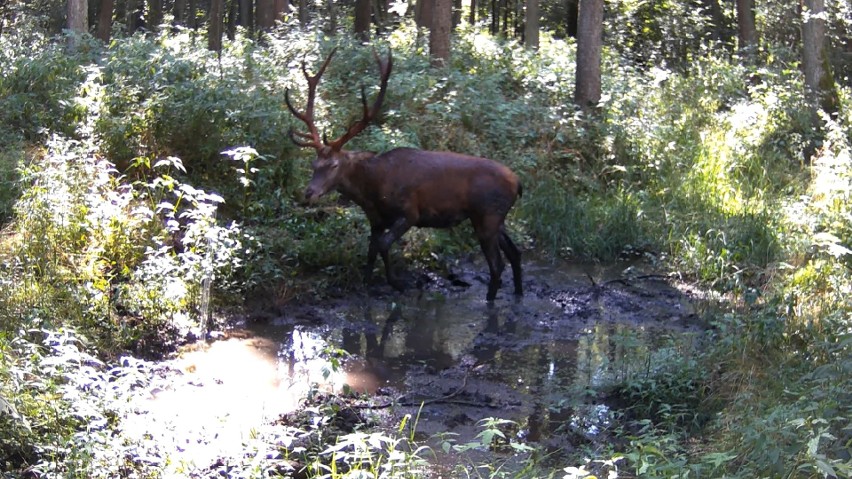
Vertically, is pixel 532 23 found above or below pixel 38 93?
above

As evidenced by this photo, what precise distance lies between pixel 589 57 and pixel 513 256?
631 centimetres

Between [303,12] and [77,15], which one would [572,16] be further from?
[77,15]

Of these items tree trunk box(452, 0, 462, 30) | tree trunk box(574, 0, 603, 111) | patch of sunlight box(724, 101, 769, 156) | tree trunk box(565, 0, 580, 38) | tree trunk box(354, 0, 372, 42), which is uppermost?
tree trunk box(452, 0, 462, 30)

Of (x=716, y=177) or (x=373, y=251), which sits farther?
(x=716, y=177)

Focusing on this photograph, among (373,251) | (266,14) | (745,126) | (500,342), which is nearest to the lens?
(500,342)

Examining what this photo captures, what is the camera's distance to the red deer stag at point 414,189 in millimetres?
11422

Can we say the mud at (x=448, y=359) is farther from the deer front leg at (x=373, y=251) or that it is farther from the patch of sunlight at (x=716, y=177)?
the patch of sunlight at (x=716, y=177)

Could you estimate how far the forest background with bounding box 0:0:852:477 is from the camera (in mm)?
6480

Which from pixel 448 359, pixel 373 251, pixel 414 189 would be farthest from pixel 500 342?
pixel 414 189

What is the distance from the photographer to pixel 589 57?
16.9 meters

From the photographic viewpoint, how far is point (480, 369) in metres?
9.12

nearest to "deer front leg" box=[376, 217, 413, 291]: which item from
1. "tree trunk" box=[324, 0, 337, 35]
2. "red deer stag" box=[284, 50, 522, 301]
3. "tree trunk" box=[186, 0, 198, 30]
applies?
"red deer stag" box=[284, 50, 522, 301]

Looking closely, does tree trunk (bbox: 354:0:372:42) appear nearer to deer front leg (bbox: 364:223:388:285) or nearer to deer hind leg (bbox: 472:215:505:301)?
deer front leg (bbox: 364:223:388:285)

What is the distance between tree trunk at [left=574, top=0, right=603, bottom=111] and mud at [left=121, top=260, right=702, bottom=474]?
478 cm
